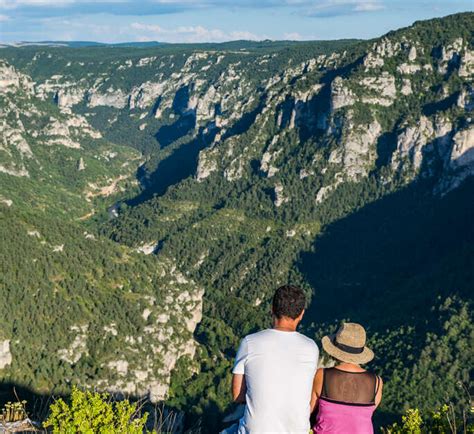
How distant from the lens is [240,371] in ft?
66.6

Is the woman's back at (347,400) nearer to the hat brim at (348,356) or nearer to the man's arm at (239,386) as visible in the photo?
the hat brim at (348,356)

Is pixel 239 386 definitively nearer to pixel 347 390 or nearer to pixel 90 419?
pixel 347 390

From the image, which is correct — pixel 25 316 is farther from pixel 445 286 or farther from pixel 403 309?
pixel 445 286

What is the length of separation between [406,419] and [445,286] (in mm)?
144576

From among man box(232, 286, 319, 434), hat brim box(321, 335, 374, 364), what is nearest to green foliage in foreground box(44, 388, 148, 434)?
man box(232, 286, 319, 434)

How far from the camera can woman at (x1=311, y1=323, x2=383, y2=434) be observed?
21125mm

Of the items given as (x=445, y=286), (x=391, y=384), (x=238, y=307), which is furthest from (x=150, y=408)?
(x=445, y=286)

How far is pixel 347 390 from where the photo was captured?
2111cm

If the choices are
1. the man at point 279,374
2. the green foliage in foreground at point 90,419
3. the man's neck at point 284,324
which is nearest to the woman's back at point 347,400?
the man at point 279,374

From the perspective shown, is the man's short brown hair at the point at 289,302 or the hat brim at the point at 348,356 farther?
the hat brim at the point at 348,356

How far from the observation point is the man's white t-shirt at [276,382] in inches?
784

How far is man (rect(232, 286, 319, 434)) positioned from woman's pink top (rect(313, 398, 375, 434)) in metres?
1.32

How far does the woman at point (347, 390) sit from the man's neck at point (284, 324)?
1950 mm

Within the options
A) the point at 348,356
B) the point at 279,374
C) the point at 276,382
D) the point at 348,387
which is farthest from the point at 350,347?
the point at 276,382
